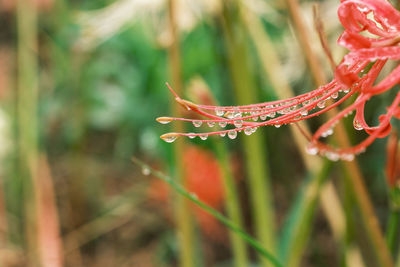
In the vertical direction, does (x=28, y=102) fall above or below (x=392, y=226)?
above

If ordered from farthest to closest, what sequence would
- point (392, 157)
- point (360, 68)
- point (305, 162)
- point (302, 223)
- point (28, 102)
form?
point (28, 102) < point (305, 162) < point (302, 223) < point (392, 157) < point (360, 68)

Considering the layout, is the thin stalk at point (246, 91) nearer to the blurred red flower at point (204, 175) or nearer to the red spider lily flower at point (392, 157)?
the red spider lily flower at point (392, 157)

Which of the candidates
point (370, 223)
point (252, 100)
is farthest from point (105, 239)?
point (370, 223)

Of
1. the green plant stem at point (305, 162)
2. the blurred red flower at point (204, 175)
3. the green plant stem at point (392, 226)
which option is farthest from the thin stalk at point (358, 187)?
the blurred red flower at point (204, 175)

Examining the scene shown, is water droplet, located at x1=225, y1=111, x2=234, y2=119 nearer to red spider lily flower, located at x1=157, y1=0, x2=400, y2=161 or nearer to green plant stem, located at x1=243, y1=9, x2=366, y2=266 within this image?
red spider lily flower, located at x1=157, y1=0, x2=400, y2=161

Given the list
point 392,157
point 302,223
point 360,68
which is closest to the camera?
point 360,68

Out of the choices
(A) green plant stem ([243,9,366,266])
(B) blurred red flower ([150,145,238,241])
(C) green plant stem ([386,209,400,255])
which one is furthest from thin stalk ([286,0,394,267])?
(B) blurred red flower ([150,145,238,241])

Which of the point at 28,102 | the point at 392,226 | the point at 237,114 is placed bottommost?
the point at 392,226

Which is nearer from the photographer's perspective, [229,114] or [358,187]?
[229,114]

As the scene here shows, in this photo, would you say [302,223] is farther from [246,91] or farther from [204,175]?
[204,175]

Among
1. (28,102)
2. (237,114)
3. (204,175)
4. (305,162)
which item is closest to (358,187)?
(237,114)
